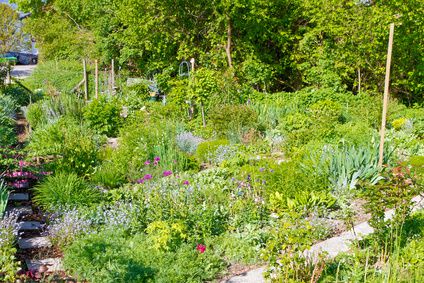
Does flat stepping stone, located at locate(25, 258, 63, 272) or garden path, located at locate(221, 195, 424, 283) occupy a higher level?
garden path, located at locate(221, 195, 424, 283)

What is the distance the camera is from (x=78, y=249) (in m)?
4.51

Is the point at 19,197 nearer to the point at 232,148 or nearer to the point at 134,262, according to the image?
the point at 134,262

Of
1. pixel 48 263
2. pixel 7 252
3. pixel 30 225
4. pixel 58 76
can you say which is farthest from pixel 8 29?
pixel 7 252

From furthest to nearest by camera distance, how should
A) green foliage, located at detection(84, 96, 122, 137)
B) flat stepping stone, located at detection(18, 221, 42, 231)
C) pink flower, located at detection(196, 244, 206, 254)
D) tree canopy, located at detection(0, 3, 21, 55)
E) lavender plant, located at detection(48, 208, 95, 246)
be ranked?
tree canopy, located at detection(0, 3, 21, 55) < green foliage, located at detection(84, 96, 122, 137) < flat stepping stone, located at detection(18, 221, 42, 231) < lavender plant, located at detection(48, 208, 95, 246) < pink flower, located at detection(196, 244, 206, 254)

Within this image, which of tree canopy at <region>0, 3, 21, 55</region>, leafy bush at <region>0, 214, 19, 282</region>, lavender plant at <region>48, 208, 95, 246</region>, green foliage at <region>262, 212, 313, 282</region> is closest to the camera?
green foliage at <region>262, 212, 313, 282</region>

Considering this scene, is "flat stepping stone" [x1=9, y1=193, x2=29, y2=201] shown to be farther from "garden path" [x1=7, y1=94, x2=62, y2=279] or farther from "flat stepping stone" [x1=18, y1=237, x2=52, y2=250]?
"flat stepping stone" [x1=18, y1=237, x2=52, y2=250]

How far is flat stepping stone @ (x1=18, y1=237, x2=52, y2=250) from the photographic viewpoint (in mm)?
5195

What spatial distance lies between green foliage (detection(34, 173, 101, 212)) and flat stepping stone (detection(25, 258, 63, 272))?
91cm

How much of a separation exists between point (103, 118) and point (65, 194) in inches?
187

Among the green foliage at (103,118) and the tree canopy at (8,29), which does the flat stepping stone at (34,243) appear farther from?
the tree canopy at (8,29)

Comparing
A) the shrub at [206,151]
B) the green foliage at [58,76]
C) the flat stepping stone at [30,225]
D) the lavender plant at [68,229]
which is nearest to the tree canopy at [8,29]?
the green foliage at [58,76]

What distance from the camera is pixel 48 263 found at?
4805 millimetres

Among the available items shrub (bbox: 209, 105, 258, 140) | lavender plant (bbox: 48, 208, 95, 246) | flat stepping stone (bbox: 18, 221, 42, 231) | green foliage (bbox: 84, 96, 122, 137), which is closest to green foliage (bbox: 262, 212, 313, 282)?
lavender plant (bbox: 48, 208, 95, 246)

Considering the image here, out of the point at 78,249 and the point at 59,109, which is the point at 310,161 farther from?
the point at 59,109
